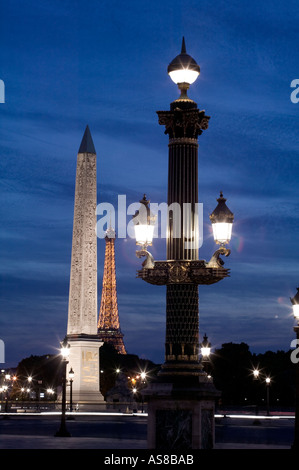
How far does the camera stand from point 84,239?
7281cm

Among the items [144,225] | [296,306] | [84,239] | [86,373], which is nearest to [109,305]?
[86,373]

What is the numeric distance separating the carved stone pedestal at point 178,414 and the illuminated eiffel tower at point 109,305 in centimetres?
12598

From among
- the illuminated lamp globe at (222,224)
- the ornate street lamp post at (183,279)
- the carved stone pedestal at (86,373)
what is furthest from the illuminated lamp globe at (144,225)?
the carved stone pedestal at (86,373)

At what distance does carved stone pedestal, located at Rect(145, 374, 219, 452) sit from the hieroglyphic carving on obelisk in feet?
178

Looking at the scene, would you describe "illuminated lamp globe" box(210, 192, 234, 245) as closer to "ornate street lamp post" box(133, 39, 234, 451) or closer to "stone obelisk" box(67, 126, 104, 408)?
"ornate street lamp post" box(133, 39, 234, 451)

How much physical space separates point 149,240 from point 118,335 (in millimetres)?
142072

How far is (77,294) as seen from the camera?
73.4 meters

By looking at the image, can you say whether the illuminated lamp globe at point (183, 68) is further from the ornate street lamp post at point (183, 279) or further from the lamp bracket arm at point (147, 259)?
the lamp bracket arm at point (147, 259)

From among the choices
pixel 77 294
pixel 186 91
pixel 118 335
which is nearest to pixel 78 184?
pixel 77 294

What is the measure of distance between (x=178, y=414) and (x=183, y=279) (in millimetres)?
2473
